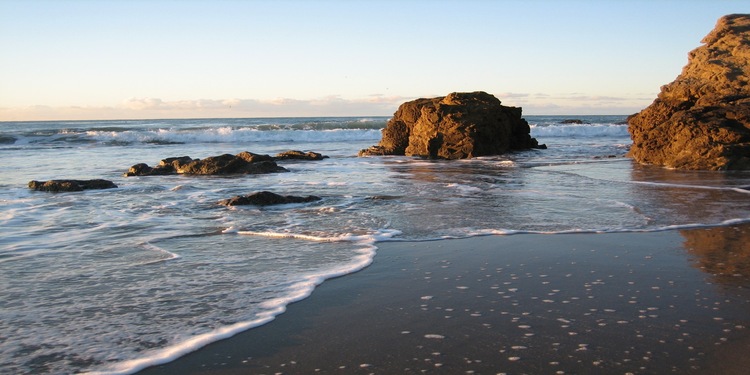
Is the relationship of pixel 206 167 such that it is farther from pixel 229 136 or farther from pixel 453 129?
pixel 229 136

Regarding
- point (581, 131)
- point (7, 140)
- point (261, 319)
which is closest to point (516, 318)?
point (261, 319)

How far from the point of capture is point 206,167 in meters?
15.5

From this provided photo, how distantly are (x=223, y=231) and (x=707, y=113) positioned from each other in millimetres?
13203

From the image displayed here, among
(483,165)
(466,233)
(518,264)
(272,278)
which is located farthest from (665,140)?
(272,278)

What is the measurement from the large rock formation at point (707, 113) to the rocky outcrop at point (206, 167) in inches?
396

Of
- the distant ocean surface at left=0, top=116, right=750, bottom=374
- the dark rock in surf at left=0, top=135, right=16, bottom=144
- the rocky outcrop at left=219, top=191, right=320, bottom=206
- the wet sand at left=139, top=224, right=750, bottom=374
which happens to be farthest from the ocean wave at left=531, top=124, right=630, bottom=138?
the wet sand at left=139, top=224, right=750, bottom=374

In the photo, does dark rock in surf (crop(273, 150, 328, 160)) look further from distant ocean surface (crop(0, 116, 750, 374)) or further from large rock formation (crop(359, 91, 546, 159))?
distant ocean surface (crop(0, 116, 750, 374))

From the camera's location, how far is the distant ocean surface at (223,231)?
3.90 metres

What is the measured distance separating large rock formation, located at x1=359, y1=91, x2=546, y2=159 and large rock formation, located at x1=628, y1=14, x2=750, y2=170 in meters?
5.09

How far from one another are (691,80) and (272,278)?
51.1ft

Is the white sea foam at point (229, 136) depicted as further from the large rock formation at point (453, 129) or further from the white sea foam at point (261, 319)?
the white sea foam at point (261, 319)

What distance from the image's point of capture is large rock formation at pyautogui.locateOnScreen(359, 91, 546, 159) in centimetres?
2127

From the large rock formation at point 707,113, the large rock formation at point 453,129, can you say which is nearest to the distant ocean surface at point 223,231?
the large rock formation at point 707,113

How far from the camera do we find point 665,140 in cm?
1622
